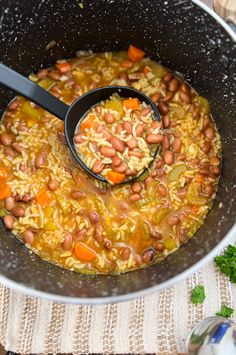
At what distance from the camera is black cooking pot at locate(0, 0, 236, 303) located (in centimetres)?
286

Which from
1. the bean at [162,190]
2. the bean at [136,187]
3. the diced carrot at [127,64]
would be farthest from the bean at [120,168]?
the diced carrot at [127,64]

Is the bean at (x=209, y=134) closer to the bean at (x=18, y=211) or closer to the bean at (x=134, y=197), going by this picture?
the bean at (x=134, y=197)

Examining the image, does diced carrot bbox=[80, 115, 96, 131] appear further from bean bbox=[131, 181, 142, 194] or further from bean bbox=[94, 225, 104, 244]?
bean bbox=[94, 225, 104, 244]

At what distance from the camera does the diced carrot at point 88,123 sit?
127 inches

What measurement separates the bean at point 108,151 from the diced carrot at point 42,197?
38 centimetres

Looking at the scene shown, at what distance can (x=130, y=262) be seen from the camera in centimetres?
313

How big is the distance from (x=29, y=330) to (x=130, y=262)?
67 centimetres

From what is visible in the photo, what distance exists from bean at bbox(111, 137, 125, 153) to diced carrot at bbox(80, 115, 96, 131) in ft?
0.57

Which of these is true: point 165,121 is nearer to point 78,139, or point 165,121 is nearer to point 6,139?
point 78,139

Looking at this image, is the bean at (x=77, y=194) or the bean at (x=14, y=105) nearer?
the bean at (x=77, y=194)

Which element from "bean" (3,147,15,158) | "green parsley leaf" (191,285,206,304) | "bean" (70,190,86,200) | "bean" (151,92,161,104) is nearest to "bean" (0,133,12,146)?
"bean" (3,147,15,158)

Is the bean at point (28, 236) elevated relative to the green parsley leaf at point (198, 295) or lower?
lower

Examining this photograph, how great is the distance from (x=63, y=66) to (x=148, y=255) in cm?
117

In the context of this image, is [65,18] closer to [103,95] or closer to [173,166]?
[103,95]
